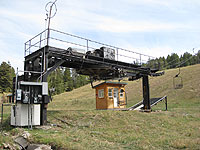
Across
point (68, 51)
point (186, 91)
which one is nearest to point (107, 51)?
point (68, 51)

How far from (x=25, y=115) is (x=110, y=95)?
12054 millimetres

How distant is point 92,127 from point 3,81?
208ft

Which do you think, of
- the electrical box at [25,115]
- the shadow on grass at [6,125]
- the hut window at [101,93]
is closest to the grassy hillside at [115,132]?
the shadow on grass at [6,125]

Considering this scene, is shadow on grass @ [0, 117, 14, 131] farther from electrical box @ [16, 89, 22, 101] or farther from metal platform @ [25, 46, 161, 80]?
metal platform @ [25, 46, 161, 80]

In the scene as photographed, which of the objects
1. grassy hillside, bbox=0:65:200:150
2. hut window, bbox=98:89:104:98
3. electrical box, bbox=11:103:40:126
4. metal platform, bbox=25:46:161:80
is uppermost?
metal platform, bbox=25:46:161:80

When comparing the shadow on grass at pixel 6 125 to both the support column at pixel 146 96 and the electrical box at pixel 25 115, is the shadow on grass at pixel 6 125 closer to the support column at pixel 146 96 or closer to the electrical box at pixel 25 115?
the electrical box at pixel 25 115

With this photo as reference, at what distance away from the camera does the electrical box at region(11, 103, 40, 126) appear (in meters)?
14.1

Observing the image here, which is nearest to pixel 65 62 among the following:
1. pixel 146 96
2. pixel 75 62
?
pixel 75 62

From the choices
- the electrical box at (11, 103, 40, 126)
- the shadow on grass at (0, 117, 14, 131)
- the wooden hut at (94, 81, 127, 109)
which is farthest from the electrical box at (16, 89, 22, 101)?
the wooden hut at (94, 81, 127, 109)

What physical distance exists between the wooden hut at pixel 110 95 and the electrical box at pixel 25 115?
10.8 metres

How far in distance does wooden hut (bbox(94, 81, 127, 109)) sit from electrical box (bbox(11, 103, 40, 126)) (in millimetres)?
10775

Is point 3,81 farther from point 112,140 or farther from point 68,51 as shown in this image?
point 112,140

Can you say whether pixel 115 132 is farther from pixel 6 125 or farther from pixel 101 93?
pixel 101 93

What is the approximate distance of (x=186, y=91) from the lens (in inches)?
1788
